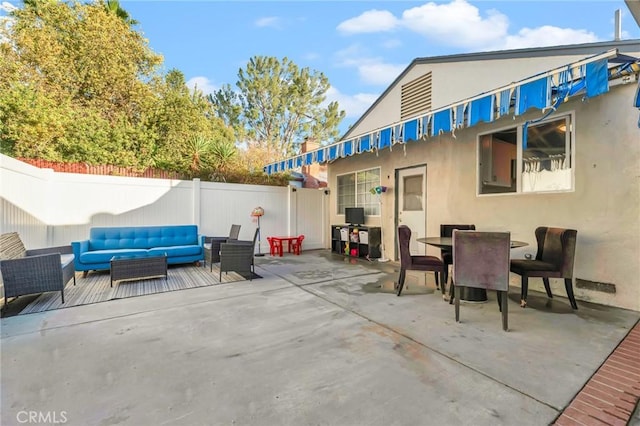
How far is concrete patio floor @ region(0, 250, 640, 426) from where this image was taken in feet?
5.62

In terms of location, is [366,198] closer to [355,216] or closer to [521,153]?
[355,216]

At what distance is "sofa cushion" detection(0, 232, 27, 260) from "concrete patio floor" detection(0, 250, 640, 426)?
1055mm

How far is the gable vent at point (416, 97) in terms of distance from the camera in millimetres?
6676

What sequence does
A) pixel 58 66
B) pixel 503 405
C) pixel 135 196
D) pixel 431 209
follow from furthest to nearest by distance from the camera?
pixel 58 66 < pixel 135 196 < pixel 431 209 < pixel 503 405

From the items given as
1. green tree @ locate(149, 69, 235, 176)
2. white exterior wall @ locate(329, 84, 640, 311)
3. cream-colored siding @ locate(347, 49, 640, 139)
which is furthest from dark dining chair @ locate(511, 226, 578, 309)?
green tree @ locate(149, 69, 235, 176)

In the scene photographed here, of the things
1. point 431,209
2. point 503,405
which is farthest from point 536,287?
point 503,405

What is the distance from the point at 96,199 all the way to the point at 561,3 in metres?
10.1

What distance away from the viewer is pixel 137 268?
184 inches

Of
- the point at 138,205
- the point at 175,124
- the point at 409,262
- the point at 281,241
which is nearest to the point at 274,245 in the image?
the point at 281,241

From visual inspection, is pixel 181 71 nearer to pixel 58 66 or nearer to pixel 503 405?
pixel 58 66

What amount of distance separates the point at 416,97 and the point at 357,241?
394cm

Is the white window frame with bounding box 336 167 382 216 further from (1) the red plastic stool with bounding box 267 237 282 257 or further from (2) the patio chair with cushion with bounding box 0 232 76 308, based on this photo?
(2) the patio chair with cushion with bounding box 0 232 76 308

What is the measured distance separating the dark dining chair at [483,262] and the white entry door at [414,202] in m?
3.30

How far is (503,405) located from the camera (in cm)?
176
